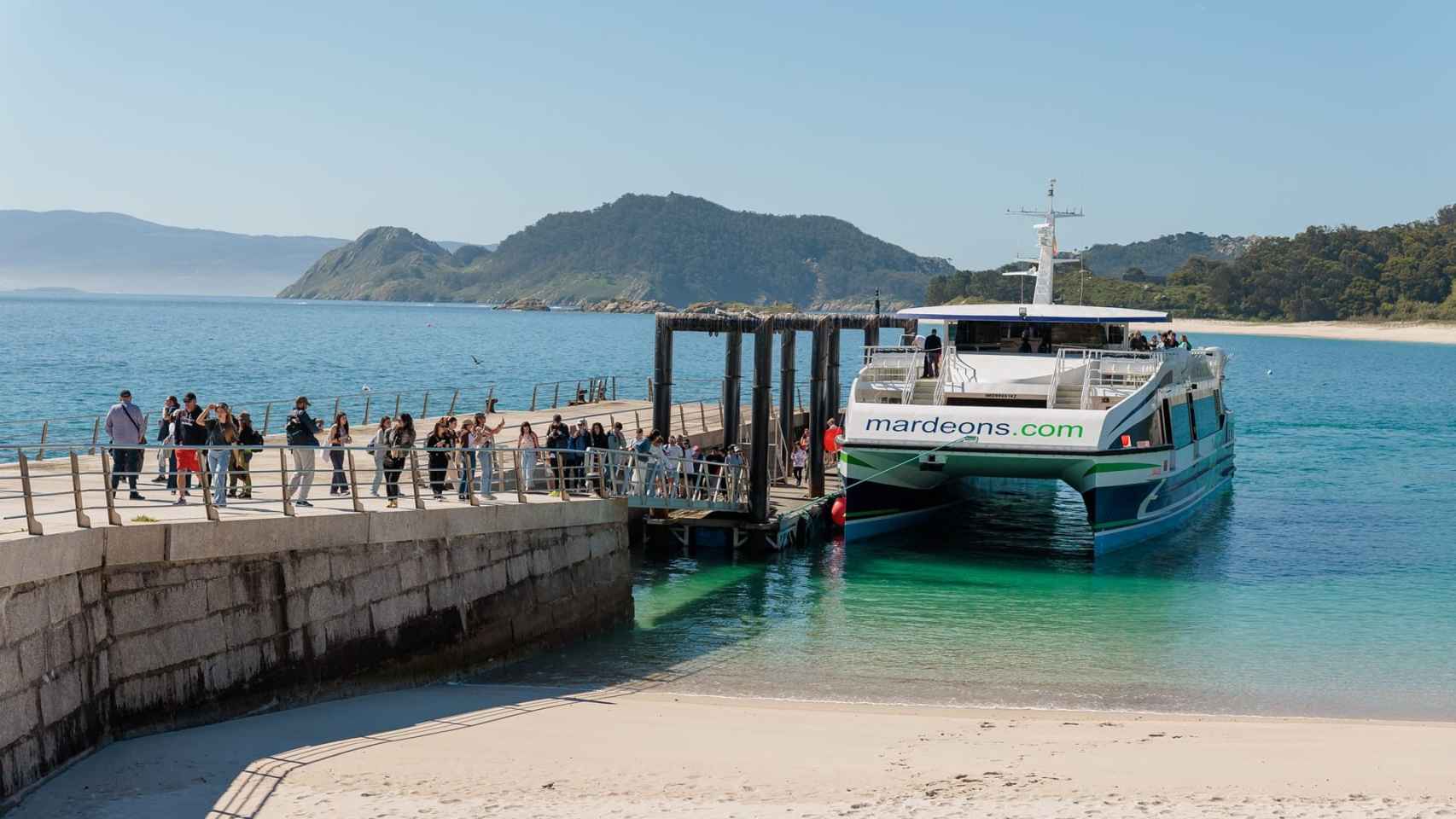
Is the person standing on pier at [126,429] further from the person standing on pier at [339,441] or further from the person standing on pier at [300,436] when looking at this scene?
the person standing on pier at [339,441]

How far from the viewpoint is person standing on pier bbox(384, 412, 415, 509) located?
17.1 metres

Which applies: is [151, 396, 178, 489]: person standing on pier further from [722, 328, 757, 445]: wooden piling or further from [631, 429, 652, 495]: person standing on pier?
[722, 328, 757, 445]: wooden piling

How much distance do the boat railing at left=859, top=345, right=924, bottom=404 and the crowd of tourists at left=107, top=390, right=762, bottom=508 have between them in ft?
17.0

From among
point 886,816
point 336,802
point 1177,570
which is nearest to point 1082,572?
point 1177,570

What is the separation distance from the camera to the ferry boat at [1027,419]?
26969 millimetres

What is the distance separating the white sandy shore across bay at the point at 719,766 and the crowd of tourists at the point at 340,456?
9.30 feet

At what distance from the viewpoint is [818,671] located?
63.2 feet

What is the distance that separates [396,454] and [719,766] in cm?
707

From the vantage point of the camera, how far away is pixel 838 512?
3039 cm

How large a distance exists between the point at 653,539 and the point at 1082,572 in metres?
7.94

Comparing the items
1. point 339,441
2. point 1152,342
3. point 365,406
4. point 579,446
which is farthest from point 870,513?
point 365,406

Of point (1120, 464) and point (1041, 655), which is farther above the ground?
point (1120, 464)

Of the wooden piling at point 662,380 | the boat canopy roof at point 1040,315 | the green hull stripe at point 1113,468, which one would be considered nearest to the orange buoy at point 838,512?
the wooden piling at point 662,380

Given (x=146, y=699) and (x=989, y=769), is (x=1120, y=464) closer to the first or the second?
(x=989, y=769)
